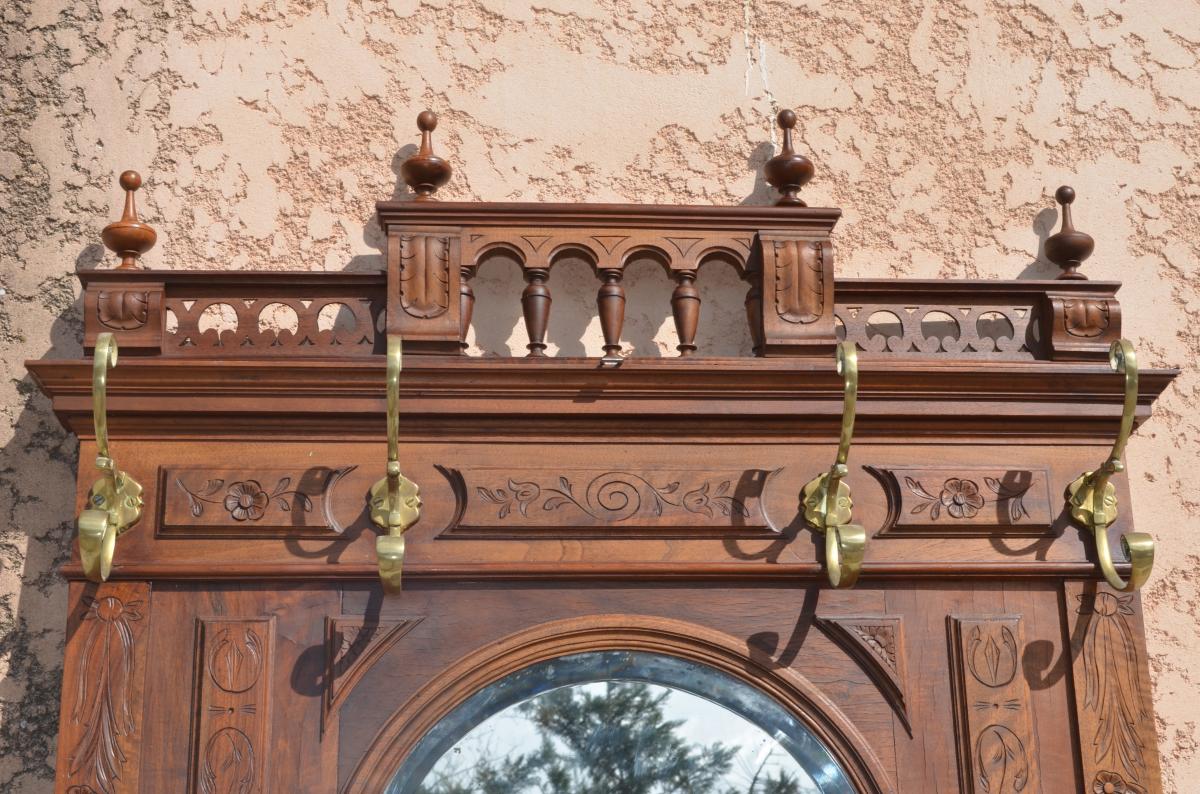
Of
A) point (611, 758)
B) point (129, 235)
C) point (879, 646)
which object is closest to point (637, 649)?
point (611, 758)

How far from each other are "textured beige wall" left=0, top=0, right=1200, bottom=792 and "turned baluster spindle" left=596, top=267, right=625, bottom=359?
13cm

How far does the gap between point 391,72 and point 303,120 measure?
16 cm

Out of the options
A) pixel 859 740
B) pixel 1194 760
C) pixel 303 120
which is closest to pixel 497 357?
pixel 303 120

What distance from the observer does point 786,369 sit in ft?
6.36

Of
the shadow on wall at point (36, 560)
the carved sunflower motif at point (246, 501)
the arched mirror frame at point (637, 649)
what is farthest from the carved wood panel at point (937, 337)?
the shadow on wall at point (36, 560)

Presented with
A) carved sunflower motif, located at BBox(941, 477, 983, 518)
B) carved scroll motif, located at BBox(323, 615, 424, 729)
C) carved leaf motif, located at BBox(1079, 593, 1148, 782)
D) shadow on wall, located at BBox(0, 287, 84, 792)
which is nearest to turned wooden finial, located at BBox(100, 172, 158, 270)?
shadow on wall, located at BBox(0, 287, 84, 792)

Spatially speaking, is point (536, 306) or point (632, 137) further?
point (632, 137)

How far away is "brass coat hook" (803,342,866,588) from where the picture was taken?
1.84 meters

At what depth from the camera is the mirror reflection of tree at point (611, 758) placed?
6.17ft

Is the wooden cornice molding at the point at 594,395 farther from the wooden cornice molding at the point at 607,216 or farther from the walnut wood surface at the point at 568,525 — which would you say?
the wooden cornice molding at the point at 607,216

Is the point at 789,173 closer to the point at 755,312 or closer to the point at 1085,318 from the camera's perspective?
the point at 755,312

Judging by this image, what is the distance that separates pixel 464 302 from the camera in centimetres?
198

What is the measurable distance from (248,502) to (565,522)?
0.43m

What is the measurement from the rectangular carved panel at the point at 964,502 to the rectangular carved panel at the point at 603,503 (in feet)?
0.61
